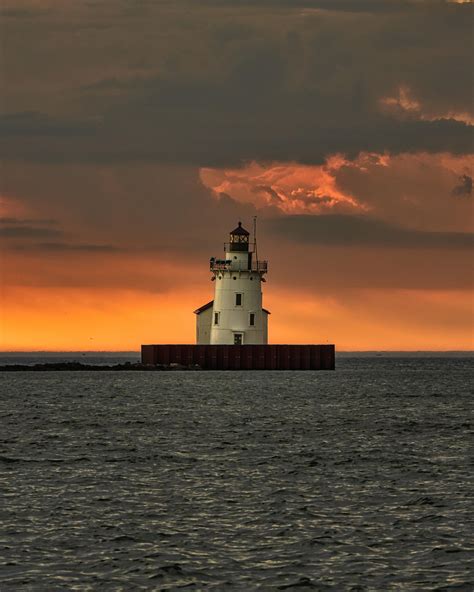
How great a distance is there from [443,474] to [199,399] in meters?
36.9

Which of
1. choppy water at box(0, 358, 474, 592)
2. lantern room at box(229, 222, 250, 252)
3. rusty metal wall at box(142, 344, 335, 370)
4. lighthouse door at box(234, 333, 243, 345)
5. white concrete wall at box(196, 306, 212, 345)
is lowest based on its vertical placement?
choppy water at box(0, 358, 474, 592)

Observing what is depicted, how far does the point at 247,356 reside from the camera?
95875 millimetres

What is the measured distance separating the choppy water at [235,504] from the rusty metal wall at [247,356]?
4544cm

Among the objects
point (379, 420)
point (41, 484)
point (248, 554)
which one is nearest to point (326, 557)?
point (248, 554)

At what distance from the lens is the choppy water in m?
17.8

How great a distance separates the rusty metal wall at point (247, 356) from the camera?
3772 inches

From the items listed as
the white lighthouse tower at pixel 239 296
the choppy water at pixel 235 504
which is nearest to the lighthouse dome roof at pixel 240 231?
the white lighthouse tower at pixel 239 296

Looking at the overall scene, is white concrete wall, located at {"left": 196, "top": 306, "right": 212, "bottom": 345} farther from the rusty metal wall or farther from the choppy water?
the choppy water

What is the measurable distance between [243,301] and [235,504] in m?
70.9

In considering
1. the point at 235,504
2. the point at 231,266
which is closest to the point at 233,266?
the point at 231,266

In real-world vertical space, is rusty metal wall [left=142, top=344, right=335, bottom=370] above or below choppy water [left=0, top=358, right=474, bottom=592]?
above

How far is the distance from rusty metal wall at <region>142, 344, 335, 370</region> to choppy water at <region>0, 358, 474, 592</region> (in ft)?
149

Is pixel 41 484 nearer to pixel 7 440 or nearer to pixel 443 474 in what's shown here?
pixel 443 474

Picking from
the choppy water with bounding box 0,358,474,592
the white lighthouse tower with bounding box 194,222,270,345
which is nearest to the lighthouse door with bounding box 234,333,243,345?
the white lighthouse tower with bounding box 194,222,270,345
